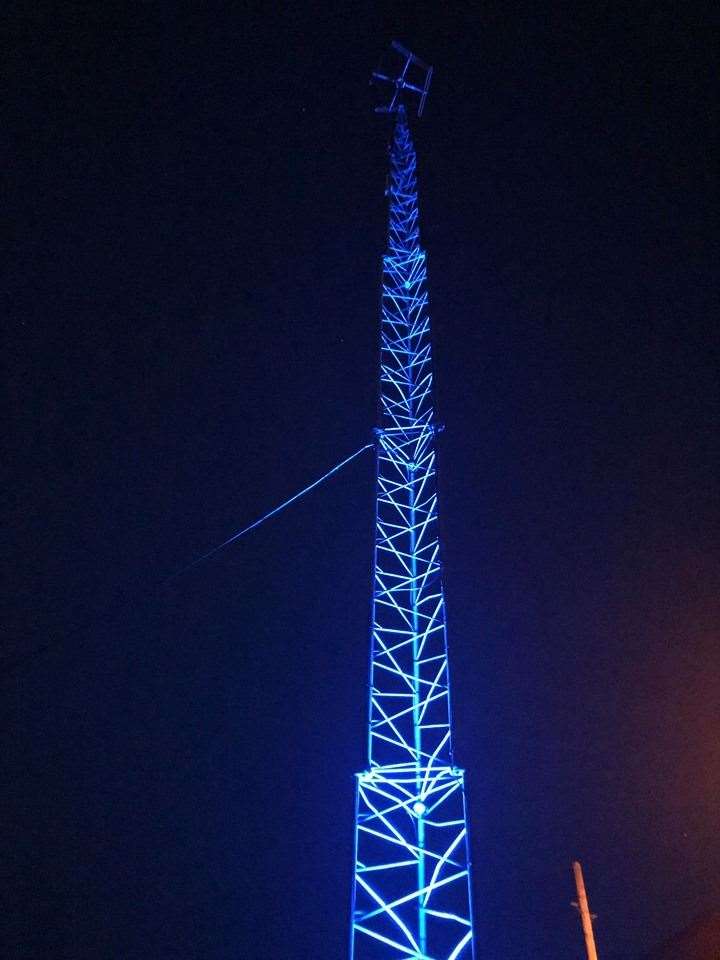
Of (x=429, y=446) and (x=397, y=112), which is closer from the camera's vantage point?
(x=429, y=446)

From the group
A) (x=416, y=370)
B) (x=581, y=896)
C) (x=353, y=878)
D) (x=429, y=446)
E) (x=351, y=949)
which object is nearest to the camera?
(x=351, y=949)

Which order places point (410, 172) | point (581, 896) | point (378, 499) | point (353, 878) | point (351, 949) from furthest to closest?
point (410, 172) < point (378, 499) < point (581, 896) < point (353, 878) < point (351, 949)

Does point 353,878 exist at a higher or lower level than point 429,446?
lower

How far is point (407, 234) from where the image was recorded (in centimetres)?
1291

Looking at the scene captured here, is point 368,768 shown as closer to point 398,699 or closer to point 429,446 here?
point 398,699

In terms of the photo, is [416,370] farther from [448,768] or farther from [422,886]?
[422,886]

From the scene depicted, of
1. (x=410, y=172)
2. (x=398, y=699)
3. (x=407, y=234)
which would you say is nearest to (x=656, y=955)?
(x=398, y=699)

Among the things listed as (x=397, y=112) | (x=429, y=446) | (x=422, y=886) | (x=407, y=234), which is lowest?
(x=422, y=886)

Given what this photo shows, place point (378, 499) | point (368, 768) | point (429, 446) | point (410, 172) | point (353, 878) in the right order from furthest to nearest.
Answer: point (410, 172) < point (429, 446) < point (378, 499) < point (368, 768) < point (353, 878)

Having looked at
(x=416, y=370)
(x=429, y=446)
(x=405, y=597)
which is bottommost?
(x=405, y=597)

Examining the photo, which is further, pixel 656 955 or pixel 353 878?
pixel 656 955

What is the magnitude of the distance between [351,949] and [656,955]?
7831mm

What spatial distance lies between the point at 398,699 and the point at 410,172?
9.70 m

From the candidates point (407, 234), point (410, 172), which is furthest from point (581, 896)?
point (410, 172)
